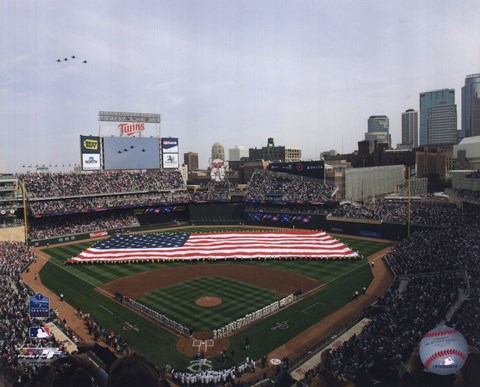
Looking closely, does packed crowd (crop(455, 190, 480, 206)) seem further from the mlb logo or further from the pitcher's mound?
the mlb logo

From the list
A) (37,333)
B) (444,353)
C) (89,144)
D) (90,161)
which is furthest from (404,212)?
(89,144)

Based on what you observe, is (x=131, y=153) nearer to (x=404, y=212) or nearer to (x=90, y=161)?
(x=90, y=161)

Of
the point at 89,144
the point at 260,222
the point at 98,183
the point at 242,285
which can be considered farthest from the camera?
the point at 98,183

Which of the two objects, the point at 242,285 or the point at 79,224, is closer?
the point at 242,285

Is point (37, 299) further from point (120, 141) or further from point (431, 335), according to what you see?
point (120, 141)

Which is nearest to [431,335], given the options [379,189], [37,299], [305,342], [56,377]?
[56,377]

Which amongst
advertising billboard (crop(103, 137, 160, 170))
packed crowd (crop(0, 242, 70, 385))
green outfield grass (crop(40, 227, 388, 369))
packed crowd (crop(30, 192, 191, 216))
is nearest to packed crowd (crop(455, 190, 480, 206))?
green outfield grass (crop(40, 227, 388, 369))

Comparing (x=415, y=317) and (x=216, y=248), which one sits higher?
(x=415, y=317)
